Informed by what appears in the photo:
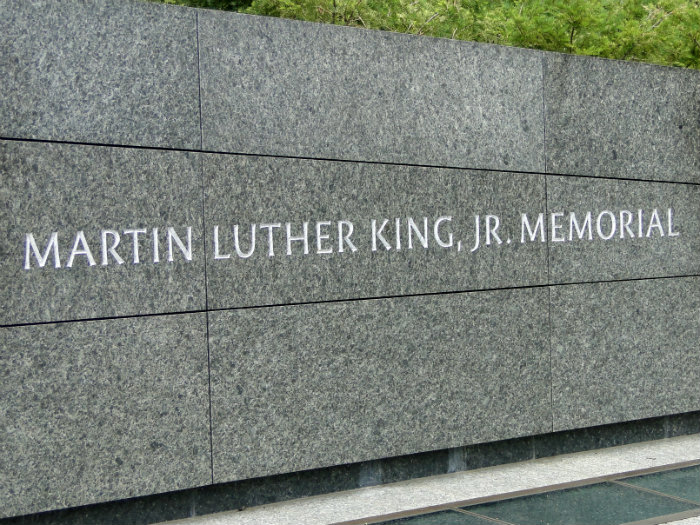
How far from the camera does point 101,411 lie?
15.9 ft

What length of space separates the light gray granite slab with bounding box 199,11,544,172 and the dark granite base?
193 cm

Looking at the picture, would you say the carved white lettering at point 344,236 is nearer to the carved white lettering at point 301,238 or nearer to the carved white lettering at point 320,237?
the carved white lettering at point 320,237

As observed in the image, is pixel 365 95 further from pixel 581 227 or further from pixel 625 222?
pixel 625 222

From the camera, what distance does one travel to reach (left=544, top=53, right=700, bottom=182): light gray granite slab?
649 cm

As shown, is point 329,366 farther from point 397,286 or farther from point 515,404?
point 515,404

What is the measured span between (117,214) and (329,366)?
5.13 feet

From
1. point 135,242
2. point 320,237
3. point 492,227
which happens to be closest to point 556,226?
point 492,227

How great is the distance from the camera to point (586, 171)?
661 centimetres

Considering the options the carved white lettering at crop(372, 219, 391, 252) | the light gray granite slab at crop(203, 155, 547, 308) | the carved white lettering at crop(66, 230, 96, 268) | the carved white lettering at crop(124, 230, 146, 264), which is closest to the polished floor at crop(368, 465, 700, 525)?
the light gray granite slab at crop(203, 155, 547, 308)

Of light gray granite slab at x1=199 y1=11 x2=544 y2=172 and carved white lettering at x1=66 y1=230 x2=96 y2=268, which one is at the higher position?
light gray granite slab at x1=199 y1=11 x2=544 y2=172

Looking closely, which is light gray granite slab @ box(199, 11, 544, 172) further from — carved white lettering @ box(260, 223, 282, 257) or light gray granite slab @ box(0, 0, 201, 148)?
carved white lettering @ box(260, 223, 282, 257)

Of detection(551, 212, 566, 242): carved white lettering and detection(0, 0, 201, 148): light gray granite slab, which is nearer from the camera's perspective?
detection(0, 0, 201, 148): light gray granite slab

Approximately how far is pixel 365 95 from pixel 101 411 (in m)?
2.46

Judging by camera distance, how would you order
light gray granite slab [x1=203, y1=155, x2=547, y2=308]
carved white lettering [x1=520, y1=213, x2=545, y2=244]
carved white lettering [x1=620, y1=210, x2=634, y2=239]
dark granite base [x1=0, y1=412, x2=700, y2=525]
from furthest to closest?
carved white lettering [x1=620, y1=210, x2=634, y2=239]
carved white lettering [x1=520, y1=213, x2=545, y2=244]
light gray granite slab [x1=203, y1=155, x2=547, y2=308]
dark granite base [x1=0, y1=412, x2=700, y2=525]
